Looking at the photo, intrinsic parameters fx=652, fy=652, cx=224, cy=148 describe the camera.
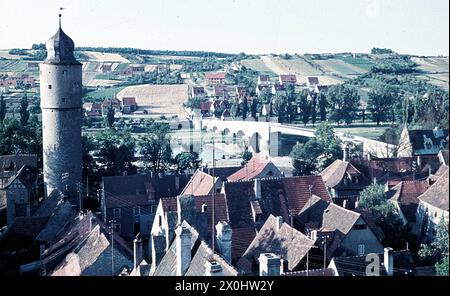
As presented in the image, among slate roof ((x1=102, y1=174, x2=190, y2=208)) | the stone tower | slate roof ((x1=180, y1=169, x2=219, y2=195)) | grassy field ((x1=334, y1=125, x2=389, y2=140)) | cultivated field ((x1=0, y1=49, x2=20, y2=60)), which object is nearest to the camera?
slate roof ((x1=180, y1=169, x2=219, y2=195))

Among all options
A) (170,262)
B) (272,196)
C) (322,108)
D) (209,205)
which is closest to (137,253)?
(170,262)

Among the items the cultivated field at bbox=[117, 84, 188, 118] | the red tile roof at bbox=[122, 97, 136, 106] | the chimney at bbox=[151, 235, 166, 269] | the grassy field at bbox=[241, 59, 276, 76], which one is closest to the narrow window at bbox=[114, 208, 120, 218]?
the chimney at bbox=[151, 235, 166, 269]

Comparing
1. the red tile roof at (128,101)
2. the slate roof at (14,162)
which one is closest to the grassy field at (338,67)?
the red tile roof at (128,101)

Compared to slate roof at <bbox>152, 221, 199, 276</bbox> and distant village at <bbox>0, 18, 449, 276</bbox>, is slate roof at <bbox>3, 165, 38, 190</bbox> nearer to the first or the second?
distant village at <bbox>0, 18, 449, 276</bbox>

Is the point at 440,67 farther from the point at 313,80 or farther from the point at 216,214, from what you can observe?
the point at 313,80

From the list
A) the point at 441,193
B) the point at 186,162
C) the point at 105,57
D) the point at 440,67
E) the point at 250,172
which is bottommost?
the point at 186,162

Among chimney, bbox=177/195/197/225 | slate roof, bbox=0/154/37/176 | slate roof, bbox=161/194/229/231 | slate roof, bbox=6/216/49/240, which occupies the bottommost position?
slate roof, bbox=6/216/49/240

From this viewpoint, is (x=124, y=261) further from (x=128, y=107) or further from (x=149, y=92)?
(x=149, y=92)
